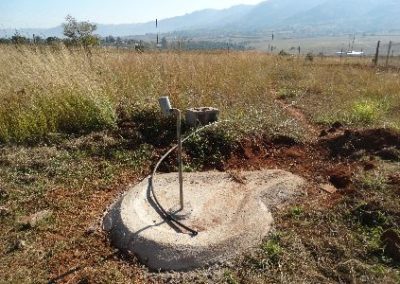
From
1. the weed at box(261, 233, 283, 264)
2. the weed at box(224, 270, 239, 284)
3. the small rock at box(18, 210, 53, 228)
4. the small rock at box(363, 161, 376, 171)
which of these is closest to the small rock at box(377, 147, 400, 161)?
the small rock at box(363, 161, 376, 171)

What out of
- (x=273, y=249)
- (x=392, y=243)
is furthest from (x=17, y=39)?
(x=392, y=243)

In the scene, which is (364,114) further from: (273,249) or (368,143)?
(273,249)

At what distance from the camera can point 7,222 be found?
3.70 metres

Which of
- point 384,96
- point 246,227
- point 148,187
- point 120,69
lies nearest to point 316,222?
point 246,227

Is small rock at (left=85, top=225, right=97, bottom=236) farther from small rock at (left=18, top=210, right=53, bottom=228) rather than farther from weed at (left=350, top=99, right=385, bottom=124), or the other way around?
weed at (left=350, top=99, right=385, bottom=124)

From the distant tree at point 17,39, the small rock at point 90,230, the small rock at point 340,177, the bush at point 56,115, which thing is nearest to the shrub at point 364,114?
the small rock at point 340,177

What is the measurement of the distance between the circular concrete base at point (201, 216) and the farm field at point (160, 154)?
0.38 ft

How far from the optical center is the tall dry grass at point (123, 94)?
560 centimetres

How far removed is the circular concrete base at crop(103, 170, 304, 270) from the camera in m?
3.13

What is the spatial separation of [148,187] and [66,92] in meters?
2.42

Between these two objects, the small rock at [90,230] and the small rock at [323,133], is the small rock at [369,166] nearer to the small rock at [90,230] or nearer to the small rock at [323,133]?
the small rock at [323,133]

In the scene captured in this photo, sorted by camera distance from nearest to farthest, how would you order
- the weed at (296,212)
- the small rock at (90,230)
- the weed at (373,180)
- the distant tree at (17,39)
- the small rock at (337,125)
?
the small rock at (90,230) < the weed at (296,212) < the weed at (373,180) < the small rock at (337,125) < the distant tree at (17,39)

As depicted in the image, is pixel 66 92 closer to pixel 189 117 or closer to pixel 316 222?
pixel 189 117

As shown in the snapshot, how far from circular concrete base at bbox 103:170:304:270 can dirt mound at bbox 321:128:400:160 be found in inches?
39.4
